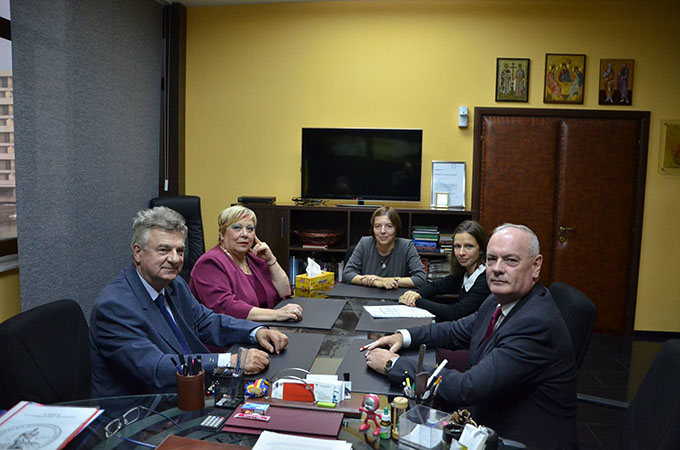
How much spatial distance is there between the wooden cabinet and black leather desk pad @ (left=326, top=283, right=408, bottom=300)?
1.28 meters

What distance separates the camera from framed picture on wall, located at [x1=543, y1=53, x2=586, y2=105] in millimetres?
4582

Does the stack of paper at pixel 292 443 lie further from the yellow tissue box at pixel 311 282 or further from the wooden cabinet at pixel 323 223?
the wooden cabinet at pixel 323 223

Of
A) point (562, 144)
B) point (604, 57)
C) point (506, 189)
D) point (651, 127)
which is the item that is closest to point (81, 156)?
point (506, 189)

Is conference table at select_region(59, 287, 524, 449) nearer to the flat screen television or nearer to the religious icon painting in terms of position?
the flat screen television

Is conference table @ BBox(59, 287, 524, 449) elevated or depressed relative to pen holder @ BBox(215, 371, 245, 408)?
depressed

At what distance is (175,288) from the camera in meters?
2.02

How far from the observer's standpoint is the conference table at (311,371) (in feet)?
4.08

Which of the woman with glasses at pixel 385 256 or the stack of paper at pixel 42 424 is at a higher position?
the woman with glasses at pixel 385 256

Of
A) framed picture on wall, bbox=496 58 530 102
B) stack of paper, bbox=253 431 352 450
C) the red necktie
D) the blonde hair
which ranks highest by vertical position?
framed picture on wall, bbox=496 58 530 102

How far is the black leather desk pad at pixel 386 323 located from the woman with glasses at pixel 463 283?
265 mm

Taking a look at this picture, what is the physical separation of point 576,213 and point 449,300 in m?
1.53

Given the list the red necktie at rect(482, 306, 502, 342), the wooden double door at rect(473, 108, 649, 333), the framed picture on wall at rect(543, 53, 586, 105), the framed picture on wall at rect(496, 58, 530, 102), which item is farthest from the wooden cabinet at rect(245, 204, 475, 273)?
the red necktie at rect(482, 306, 502, 342)

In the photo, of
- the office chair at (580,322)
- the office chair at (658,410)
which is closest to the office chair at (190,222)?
the office chair at (580,322)

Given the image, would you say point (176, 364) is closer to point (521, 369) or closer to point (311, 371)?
point (311, 371)
